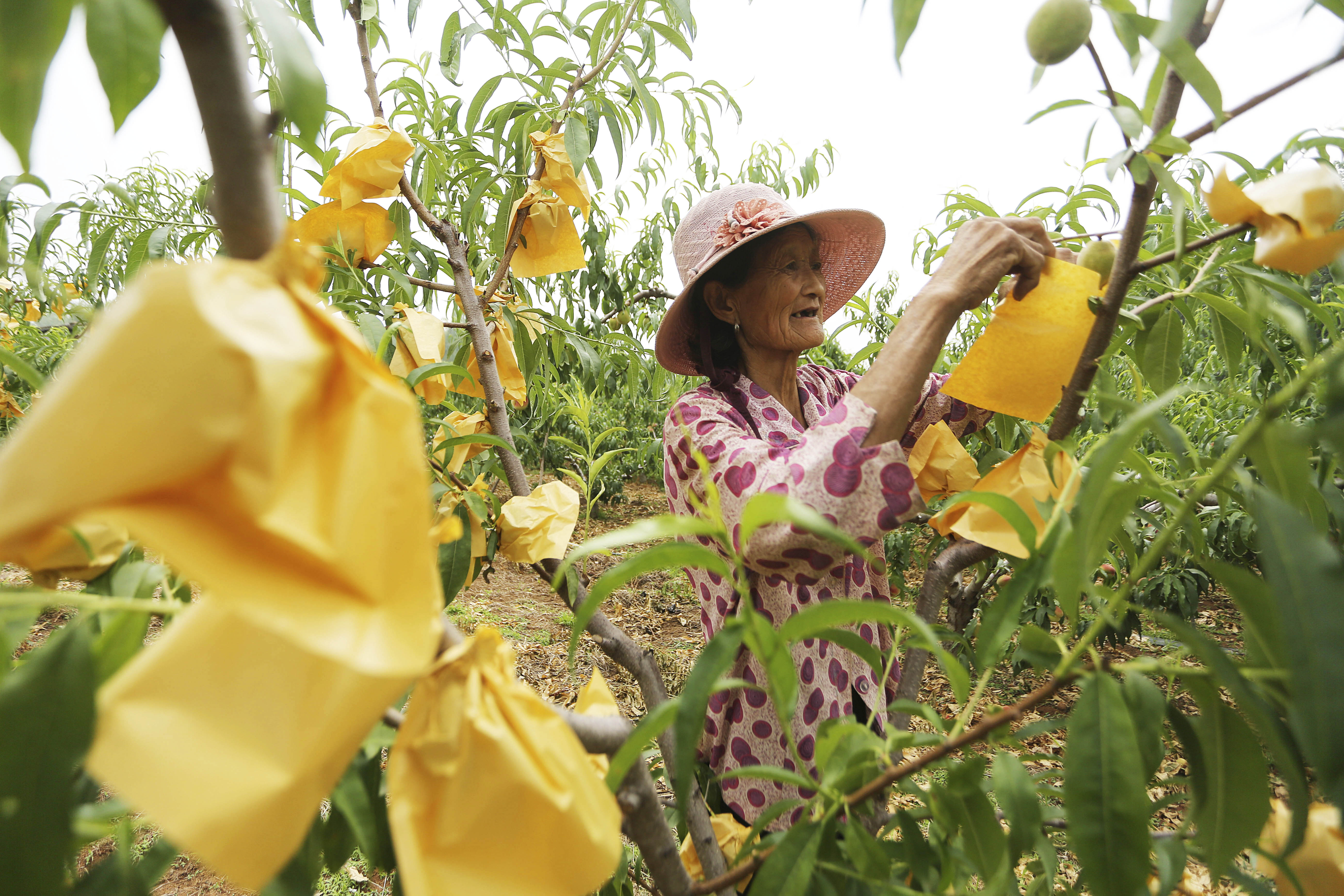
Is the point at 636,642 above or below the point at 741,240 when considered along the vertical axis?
below

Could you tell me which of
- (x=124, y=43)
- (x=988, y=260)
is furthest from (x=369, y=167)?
(x=988, y=260)

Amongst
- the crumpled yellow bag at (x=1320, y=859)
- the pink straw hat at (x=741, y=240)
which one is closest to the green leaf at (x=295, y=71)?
the crumpled yellow bag at (x=1320, y=859)

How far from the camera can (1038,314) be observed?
22.7 inches

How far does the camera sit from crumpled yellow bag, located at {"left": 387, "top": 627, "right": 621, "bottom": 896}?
0.29m

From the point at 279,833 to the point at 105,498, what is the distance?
123mm

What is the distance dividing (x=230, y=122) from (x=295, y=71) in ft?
0.12

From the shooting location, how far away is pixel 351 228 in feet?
2.84

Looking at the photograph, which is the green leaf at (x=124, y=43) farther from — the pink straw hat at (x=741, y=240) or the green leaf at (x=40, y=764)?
the pink straw hat at (x=741, y=240)

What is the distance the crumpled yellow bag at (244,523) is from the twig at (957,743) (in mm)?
286

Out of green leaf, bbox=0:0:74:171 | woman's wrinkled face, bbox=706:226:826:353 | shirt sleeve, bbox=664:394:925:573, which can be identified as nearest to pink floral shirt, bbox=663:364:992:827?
shirt sleeve, bbox=664:394:925:573

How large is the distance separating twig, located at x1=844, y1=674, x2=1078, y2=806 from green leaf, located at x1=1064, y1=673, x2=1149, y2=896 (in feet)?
0.12

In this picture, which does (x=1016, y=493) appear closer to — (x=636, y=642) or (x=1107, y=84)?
(x=1107, y=84)

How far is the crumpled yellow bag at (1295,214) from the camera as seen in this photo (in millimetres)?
376

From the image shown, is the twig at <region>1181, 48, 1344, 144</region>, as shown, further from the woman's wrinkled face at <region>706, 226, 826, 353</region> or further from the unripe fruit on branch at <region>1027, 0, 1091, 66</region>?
the woman's wrinkled face at <region>706, 226, 826, 353</region>
